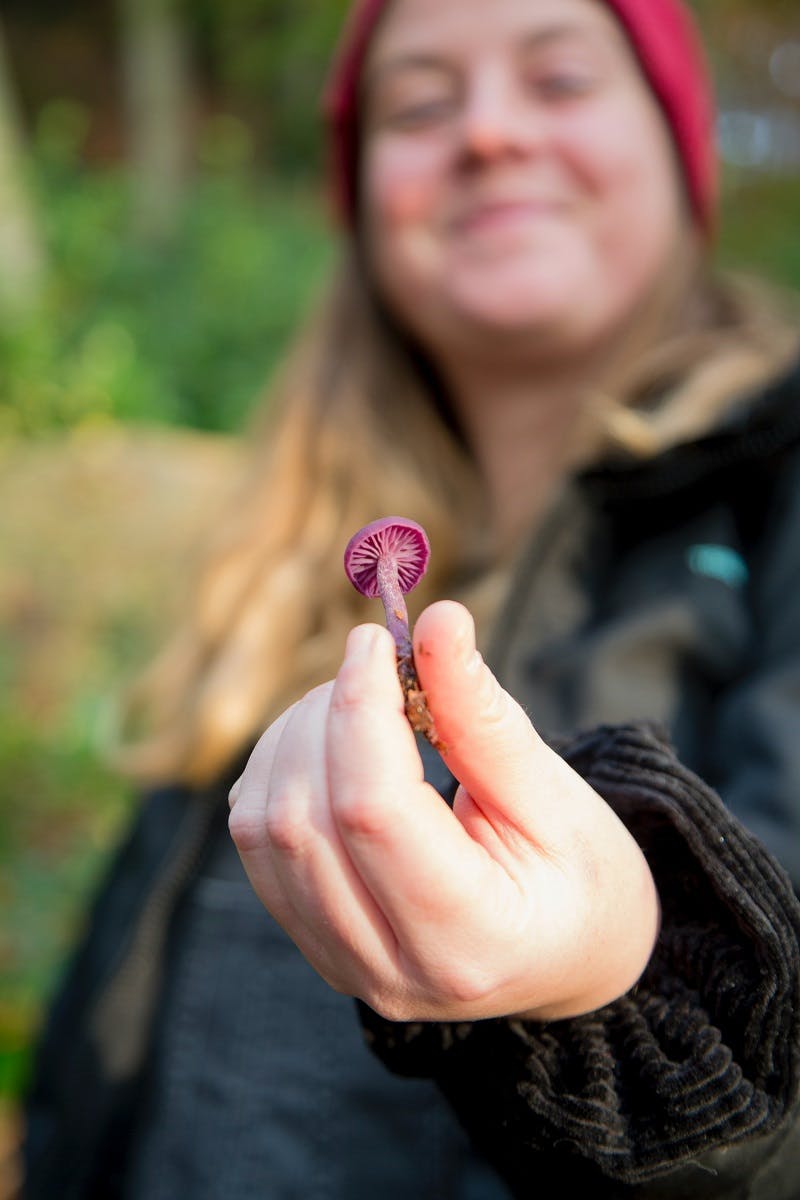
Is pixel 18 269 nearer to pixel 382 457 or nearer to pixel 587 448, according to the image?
pixel 382 457

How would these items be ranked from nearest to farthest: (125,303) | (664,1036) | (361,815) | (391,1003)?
(361,815) → (391,1003) → (664,1036) → (125,303)

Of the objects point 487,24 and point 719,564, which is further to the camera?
point 487,24

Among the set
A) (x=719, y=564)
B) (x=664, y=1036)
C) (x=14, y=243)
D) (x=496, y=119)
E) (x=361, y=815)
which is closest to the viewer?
(x=361, y=815)

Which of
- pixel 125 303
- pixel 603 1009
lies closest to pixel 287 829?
pixel 603 1009

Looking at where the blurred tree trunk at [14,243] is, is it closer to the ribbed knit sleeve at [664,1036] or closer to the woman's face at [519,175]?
the woman's face at [519,175]

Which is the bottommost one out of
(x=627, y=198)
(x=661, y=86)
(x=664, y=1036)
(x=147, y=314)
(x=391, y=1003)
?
(x=147, y=314)

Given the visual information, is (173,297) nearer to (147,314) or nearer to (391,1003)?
(147,314)

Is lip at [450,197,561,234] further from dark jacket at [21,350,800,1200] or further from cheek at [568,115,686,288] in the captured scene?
dark jacket at [21,350,800,1200]

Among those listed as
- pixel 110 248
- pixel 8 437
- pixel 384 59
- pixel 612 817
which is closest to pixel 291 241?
pixel 110 248

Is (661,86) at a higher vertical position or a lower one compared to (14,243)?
higher
